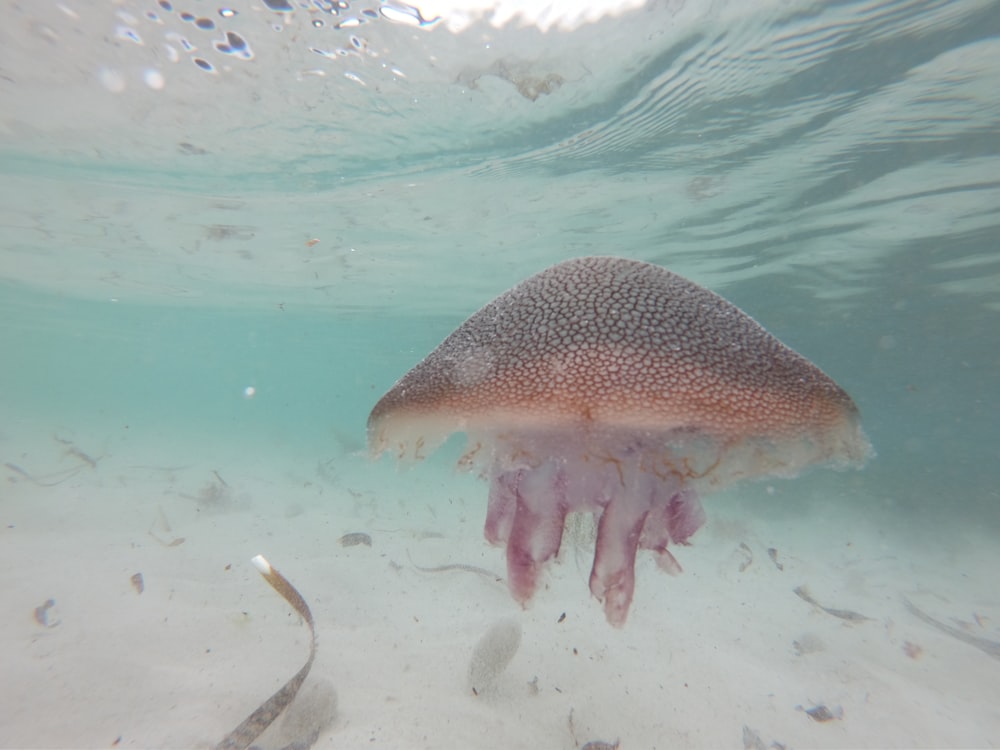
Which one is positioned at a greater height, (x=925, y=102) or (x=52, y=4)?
(x=925, y=102)

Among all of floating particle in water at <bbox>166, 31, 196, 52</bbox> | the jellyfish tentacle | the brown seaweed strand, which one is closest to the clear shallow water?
floating particle in water at <bbox>166, 31, 196, 52</bbox>

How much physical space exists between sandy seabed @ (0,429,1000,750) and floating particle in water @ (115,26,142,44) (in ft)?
28.4

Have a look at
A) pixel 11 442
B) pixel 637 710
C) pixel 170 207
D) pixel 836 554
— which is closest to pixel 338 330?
pixel 11 442

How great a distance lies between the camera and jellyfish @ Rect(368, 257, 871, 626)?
161 cm

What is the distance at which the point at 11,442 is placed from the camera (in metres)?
21.0

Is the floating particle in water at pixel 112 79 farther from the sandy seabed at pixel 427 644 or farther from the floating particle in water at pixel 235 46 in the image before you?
the sandy seabed at pixel 427 644

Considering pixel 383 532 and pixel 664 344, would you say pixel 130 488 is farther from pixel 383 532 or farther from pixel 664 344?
pixel 664 344

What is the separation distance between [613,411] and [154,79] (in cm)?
1222

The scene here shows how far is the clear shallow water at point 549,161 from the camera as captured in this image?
8.38 metres

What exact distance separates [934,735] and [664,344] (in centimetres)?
636

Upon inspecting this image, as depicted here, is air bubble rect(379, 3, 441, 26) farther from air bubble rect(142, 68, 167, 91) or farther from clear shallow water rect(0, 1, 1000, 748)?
air bubble rect(142, 68, 167, 91)

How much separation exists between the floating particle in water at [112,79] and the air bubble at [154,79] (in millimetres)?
426

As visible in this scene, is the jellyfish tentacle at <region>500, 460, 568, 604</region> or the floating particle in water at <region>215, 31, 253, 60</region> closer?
the jellyfish tentacle at <region>500, 460, 568, 604</region>

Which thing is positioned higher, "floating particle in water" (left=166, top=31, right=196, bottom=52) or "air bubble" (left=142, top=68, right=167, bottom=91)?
"floating particle in water" (left=166, top=31, right=196, bottom=52)
